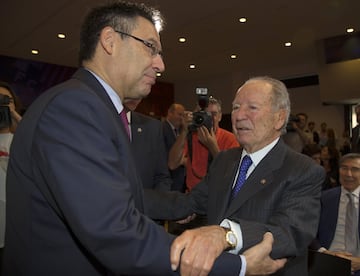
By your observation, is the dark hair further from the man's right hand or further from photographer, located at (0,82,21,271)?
photographer, located at (0,82,21,271)

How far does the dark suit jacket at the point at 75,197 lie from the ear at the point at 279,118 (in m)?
0.87

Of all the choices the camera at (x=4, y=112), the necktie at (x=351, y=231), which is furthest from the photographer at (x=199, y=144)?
the camera at (x=4, y=112)

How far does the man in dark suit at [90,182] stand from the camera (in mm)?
942

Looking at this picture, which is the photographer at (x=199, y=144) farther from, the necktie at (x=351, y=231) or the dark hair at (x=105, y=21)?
the dark hair at (x=105, y=21)

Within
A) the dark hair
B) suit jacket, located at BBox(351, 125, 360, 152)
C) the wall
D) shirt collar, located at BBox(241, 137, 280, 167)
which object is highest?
the wall

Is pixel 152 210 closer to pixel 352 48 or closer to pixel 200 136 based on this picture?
pixel 200 136

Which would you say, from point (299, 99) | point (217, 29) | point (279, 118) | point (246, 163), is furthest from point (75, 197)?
point (299, 99)

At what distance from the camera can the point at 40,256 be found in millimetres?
1056

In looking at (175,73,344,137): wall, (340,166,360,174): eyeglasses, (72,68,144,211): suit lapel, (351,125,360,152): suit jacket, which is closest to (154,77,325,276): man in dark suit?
(72,68,144,211): suit lapel

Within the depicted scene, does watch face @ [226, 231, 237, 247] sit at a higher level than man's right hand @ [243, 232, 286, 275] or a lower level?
higher

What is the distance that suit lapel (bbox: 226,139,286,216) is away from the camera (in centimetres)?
164

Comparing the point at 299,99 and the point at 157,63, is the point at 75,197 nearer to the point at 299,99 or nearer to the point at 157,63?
the point at 157,63

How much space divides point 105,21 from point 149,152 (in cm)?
125

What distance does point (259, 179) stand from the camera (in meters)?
1.66
